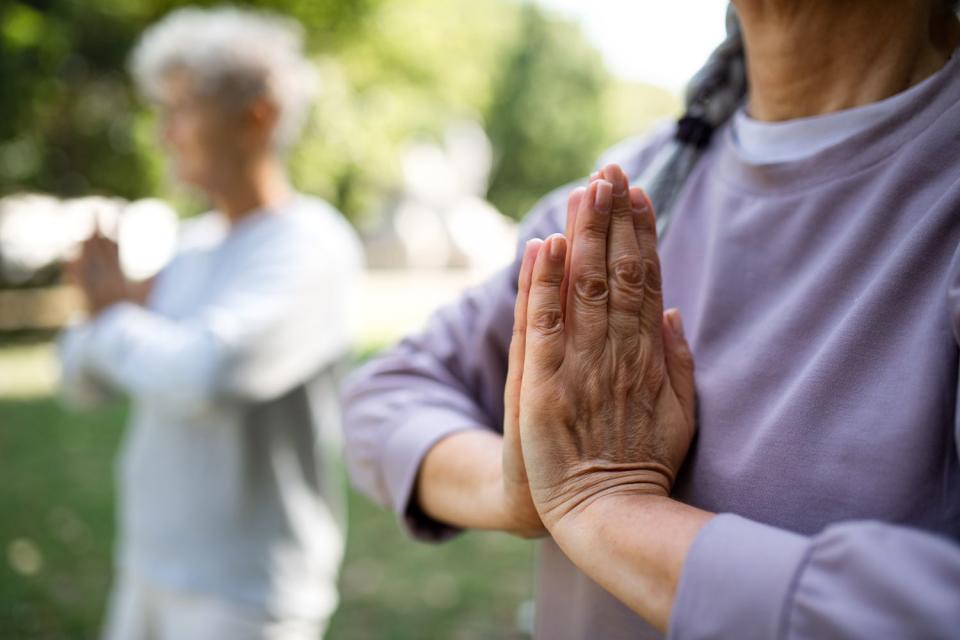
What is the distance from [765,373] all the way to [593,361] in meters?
0.22

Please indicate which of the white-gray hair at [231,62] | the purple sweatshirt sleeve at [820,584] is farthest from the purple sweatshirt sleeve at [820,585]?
the white-gray hair at [231,62]

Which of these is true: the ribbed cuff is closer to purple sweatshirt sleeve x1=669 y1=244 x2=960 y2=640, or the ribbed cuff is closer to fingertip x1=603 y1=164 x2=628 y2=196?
purple sweatshirt sleeve x1=669 y1=244 x2=960 y2=640

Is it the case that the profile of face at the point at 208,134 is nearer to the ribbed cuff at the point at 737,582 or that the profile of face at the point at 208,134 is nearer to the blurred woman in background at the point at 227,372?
the blurred woman in background at the point at 227,372

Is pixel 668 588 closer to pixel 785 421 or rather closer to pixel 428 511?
pixel 785 421

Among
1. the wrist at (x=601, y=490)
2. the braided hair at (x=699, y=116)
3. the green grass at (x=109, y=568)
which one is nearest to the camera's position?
the wrist at (x=601, y=490)

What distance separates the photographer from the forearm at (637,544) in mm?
943

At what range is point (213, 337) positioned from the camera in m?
2.72

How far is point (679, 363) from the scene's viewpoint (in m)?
1.20

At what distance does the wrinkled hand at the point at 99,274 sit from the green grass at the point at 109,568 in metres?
2.41

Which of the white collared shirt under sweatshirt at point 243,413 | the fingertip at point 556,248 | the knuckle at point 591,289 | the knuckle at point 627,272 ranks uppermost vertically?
the fingertip at point 556,248

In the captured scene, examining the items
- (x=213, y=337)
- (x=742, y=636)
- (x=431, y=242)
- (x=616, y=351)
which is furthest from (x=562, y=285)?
(x=431, y=242)

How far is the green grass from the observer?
477cm

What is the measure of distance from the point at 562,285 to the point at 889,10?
0.58m

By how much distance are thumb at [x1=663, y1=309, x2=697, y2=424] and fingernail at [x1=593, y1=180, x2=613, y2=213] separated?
0.65 ft
